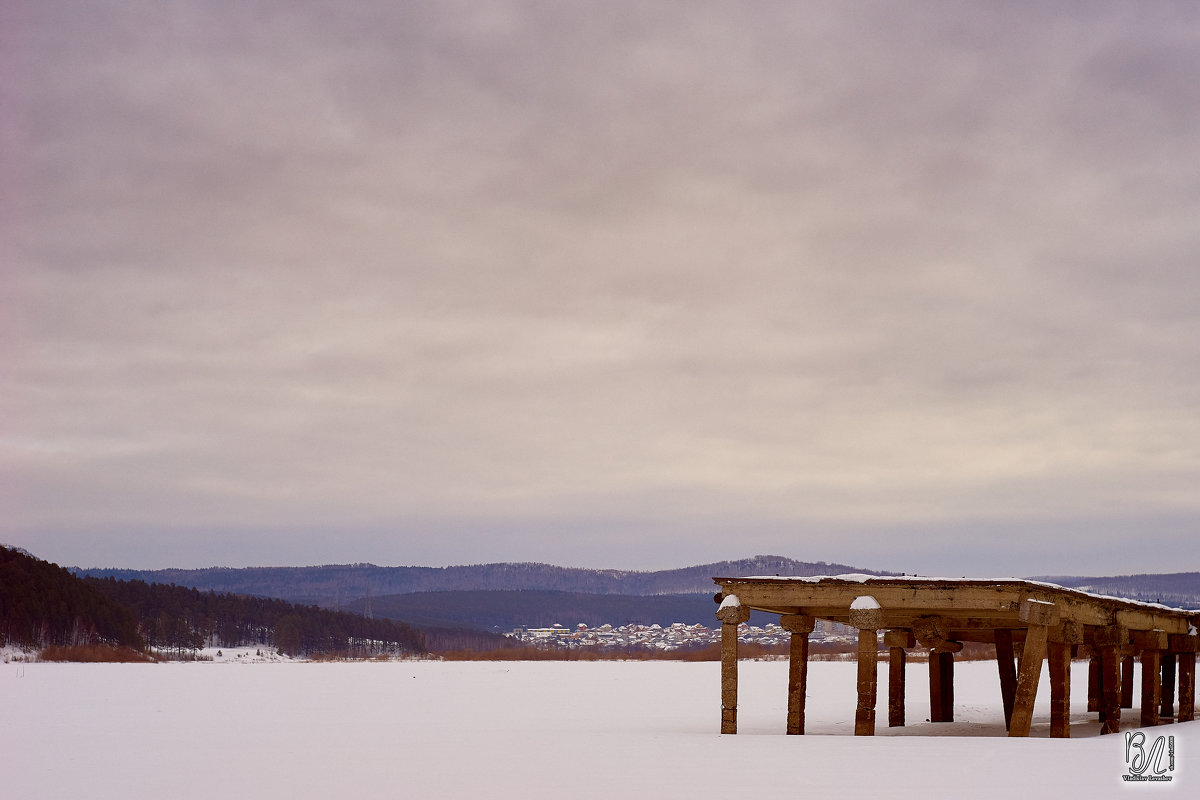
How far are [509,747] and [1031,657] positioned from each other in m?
6.75

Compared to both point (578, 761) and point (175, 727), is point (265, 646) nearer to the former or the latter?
point (175, 727)

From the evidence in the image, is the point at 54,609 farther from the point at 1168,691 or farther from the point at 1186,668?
the point at 1186,668

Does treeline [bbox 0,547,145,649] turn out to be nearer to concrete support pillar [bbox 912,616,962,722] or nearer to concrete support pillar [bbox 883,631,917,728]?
concrete support pillar [bbox 912,616,962,722]

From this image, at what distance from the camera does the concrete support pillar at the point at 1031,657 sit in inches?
625

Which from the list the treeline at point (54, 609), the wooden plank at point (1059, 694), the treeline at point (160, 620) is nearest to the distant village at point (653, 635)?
the treeline at point (160, 620)

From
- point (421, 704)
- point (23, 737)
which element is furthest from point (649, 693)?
point (23, 737)

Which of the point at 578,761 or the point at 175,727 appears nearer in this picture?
the point at 578,761

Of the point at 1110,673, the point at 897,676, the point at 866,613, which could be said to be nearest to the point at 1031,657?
the point at 866,613

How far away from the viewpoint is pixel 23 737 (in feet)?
54.9

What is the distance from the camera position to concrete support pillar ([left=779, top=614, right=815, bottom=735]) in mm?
17344

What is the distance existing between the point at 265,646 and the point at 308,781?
318ft

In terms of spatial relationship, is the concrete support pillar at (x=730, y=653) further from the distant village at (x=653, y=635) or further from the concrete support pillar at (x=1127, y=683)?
the distant village at (x=653, y=635)

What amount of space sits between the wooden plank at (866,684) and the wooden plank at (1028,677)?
1.76 metres

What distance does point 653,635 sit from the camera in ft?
530
